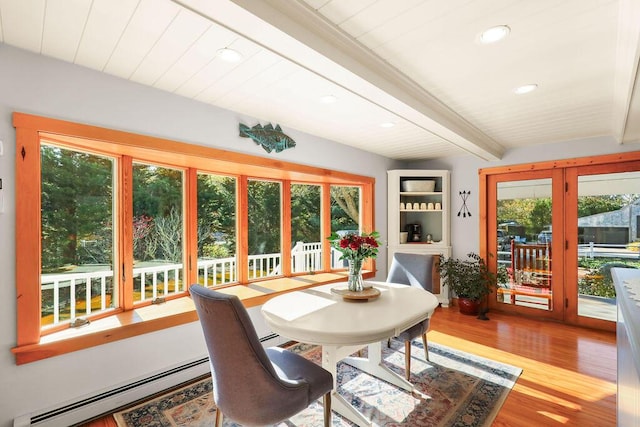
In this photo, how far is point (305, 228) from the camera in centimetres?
398

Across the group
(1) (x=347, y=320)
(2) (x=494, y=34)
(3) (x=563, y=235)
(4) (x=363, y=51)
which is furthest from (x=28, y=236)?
(3) (x=563, y=235)

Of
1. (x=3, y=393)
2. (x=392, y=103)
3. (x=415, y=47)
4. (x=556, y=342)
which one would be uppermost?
(x=415, y=47)

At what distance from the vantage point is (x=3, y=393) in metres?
1.68

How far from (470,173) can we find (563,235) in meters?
1.36

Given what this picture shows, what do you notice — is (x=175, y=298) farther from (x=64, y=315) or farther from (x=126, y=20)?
(x=126, y=20)

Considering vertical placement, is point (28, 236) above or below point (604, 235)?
above

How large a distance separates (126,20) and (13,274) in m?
1.52

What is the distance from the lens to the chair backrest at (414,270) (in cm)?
284

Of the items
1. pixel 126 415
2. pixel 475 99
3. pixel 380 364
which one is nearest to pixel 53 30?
pixel 126 415

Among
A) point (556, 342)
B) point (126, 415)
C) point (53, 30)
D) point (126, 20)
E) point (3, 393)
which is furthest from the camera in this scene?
point (556, 342)

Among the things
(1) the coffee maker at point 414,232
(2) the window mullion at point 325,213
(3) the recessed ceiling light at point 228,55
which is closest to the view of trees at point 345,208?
(2) the window mullion at point 325,213

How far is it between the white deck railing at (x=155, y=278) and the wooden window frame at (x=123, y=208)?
11 centimetres

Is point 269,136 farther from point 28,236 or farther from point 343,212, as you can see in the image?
point 28,236

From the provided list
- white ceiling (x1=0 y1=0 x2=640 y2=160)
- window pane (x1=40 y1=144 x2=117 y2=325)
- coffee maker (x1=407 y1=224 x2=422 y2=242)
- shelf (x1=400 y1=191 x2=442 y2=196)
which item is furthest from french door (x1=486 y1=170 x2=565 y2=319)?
window pane (x1=40 y1=144 x2=117 y2=325)
